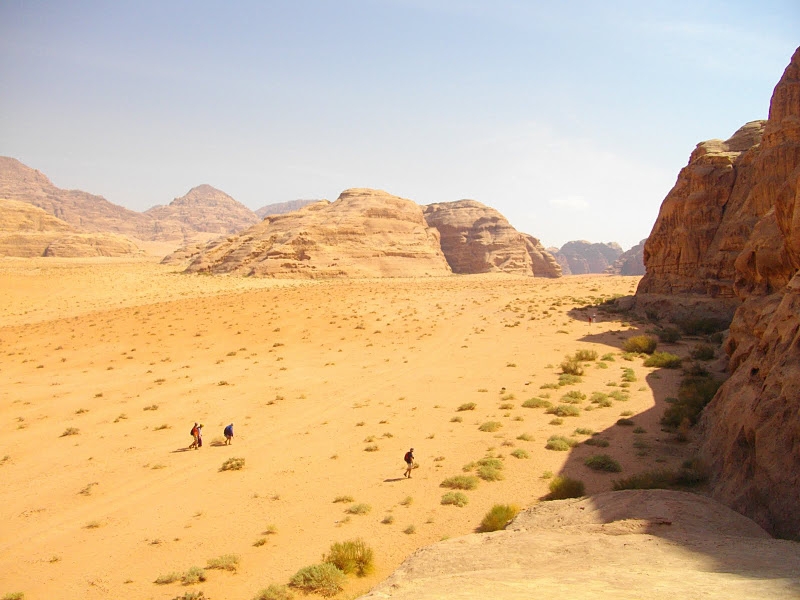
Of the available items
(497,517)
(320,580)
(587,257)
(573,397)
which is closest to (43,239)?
(573,397)

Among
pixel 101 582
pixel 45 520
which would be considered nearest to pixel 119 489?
pixel 45 520

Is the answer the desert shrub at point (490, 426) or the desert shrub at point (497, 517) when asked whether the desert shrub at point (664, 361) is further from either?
the desert shrub at point (497, 517)

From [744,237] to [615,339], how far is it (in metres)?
8.02

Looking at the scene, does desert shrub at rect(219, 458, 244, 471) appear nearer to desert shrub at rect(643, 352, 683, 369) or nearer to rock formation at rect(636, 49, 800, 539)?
rock formation at rect(636, 49, 800, 539)

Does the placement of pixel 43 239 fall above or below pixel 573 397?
above

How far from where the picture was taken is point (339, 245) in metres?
69.6

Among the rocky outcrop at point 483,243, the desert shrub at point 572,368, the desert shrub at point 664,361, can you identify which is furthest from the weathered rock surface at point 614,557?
the rocky outcrop at point 483,243

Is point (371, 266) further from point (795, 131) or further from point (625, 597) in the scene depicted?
point (625, 597)

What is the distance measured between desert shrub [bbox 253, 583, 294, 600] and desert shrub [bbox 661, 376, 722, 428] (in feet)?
36.3

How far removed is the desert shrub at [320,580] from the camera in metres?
7.66

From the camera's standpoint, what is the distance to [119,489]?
11898mm

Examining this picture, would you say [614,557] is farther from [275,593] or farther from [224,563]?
[224,563]

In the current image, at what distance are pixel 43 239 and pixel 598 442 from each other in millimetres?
128627

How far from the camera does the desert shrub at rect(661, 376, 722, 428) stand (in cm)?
1422
